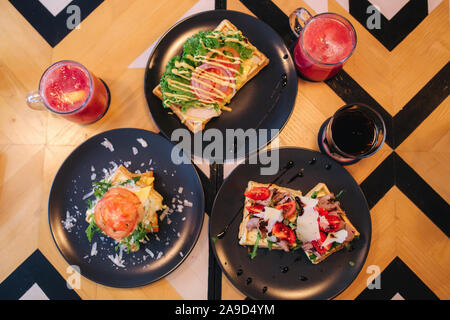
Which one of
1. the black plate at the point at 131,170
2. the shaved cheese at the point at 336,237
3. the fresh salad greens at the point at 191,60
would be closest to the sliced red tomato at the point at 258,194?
the black plate at the point at 131,170

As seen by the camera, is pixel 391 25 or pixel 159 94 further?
pixel 391 25

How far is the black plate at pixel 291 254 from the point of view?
166 cm

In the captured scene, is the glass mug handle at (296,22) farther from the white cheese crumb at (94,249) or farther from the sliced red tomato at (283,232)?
the white cheese crumb at (94,249)

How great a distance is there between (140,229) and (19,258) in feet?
2.67

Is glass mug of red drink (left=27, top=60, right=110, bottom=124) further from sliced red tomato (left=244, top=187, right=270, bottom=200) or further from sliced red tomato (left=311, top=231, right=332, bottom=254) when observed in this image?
sliced red tomato (left=311, top=231, right=332, bottom=254)

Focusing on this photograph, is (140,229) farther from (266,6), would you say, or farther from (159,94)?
(266,6)

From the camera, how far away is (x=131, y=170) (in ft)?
5.79

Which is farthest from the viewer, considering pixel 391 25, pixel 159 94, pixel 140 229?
pixel 391 25

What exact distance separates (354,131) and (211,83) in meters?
0.80

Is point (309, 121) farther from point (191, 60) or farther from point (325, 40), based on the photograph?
point (191, 60)

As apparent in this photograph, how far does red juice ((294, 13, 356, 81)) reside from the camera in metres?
1.66

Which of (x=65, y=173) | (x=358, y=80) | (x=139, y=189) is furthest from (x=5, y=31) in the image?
(x=358, y=80)

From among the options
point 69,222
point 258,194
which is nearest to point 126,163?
point 69,222

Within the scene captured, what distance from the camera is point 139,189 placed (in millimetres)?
1642
